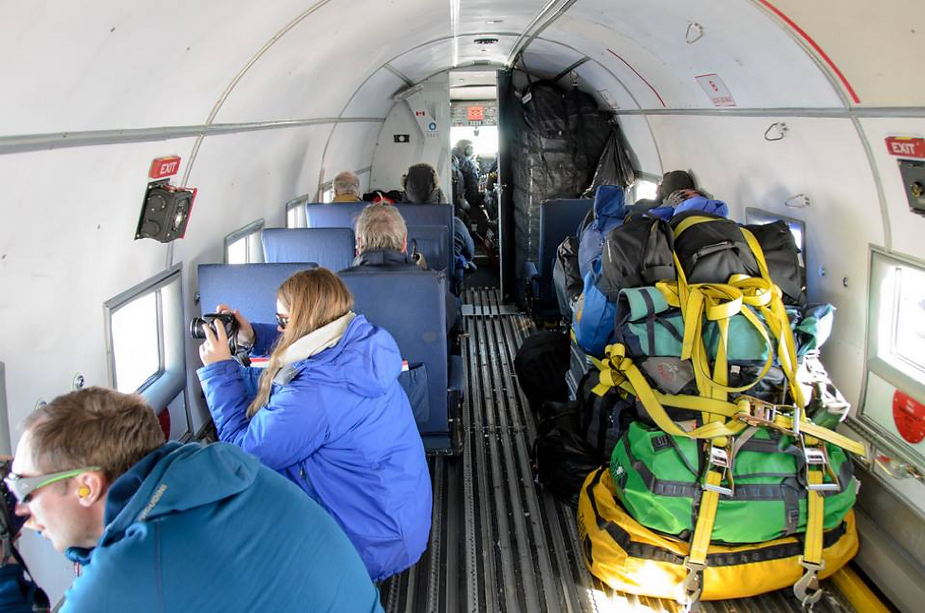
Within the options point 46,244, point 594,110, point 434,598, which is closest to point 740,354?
point 434,598

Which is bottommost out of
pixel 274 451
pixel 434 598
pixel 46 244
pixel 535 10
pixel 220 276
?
pixel 434 598

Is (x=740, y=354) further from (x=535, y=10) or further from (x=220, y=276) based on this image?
(x=535, y=10)

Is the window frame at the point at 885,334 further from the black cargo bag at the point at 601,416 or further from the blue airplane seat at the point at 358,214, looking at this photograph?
the blue airplane seat at the point at 358,214

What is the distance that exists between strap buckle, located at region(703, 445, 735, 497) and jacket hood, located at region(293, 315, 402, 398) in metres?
1.49

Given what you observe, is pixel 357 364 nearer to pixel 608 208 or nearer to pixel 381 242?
pixel 381 242

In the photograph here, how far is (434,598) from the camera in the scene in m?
3.39

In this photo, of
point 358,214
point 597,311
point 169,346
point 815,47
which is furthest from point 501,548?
point 358,214

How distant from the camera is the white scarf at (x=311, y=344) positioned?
262 centimetres

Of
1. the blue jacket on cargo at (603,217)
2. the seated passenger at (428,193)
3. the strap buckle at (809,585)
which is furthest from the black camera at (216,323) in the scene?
the seated passenger at (428,193)

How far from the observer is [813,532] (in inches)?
120

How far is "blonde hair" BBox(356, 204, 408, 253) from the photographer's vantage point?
405 centimetres

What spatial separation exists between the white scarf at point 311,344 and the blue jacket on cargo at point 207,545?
0.92 m

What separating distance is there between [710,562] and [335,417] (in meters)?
1.84

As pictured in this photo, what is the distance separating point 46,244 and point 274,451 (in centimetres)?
105
